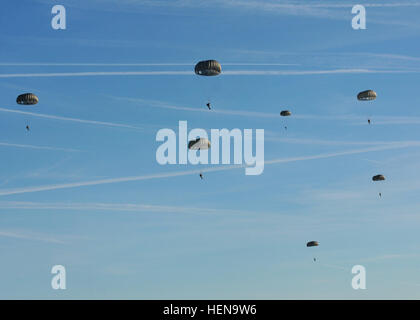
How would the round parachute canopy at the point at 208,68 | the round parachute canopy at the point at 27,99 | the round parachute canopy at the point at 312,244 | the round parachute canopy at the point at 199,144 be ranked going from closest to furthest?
the round parachute canopy at the point at 208,68 → the round parachute canopy at the point at 199,144 → the round parachute canopy at the point at 27,99 → the round parachute canopy at the point at 312,244

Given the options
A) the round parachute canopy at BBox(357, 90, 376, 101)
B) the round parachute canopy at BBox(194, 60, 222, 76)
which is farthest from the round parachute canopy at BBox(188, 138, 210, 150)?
the round parachute canopy at BBox(357, 90, 376, 101)

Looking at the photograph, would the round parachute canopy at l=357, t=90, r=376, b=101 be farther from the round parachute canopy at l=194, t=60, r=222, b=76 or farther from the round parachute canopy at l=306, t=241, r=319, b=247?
the round parachute canopy at l=306, t=241, r=319, b=247

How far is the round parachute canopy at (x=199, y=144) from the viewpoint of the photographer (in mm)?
104562

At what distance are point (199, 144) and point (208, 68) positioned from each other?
14.3 meters

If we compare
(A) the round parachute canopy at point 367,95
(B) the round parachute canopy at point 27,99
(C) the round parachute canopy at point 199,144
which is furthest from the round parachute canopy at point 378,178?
(B) the round parachute canopy at point 27,99

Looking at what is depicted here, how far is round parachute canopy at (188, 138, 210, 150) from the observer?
10456cm

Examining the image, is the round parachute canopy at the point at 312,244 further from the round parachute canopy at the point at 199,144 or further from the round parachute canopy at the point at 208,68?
the round parachute canopy at the point at 208,68

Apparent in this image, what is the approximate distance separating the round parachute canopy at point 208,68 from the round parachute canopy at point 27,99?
31.1 m

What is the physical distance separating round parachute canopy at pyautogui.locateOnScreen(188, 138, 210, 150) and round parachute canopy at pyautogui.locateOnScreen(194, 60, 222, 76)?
12309 mm

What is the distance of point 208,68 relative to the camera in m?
96.9
